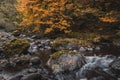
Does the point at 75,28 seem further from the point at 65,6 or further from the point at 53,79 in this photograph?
the point at 53,79

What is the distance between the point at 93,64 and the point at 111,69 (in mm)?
975

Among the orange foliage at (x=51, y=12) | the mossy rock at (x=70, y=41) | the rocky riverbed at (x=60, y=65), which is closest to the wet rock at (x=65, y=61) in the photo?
the rocky riverbed at (x=60, y=65)

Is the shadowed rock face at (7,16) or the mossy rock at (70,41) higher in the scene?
the mossy rock at (70,41)

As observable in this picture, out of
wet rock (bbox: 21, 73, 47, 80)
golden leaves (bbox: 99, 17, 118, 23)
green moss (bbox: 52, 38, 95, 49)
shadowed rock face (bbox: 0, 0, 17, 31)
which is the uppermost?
wet rock (bbox: 21, 73, 47, 80)

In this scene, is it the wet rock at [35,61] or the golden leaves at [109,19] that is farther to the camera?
the golden leaves at [109,19]

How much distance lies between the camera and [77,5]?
19.0m

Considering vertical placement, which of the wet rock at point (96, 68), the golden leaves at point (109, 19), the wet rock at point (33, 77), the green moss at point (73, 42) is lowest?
the green moss at point (73, 42)

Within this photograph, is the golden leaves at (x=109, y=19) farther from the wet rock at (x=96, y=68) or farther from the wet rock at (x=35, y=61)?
the wet rock at (x=35, y=61)

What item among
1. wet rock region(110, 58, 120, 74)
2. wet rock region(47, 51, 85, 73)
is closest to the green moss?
wet rock region(47, 51, 85, 73)

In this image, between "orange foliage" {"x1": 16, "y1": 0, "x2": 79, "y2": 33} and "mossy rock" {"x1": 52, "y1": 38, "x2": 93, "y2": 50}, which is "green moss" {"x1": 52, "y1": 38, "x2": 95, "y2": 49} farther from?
"orange foliage" {"x1": 16, "y1": 0, "x2": 79, "y2": 33}

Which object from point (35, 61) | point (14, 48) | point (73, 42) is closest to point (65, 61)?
point (35, 61)

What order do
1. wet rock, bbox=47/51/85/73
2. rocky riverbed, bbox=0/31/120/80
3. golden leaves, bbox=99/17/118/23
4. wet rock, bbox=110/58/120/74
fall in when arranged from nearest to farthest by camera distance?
1. rocky riverbed, bbox=0/31/120/80
2. wet rock, bbox=110/58/120/74
3. wet rock, bbox=47/51/85/73
4. golden leaves, bbox=99/17/118/23

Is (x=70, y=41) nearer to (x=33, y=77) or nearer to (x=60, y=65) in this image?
(x=60, y=65)

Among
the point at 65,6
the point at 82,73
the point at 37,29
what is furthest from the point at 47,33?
the point at 82,73
